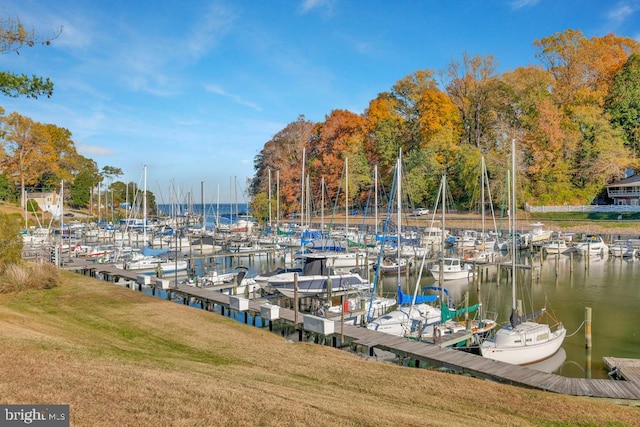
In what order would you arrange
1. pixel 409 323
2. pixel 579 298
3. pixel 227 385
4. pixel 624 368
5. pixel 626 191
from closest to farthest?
pixel 227 385, pixel 624 368, pixel 409 323, pixel 579 298, pixel 626 191

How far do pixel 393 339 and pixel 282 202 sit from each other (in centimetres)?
7265

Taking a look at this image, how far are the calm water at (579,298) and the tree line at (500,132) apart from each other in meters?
22.9

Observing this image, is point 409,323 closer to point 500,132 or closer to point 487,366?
point 487,366

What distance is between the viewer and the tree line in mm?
72000

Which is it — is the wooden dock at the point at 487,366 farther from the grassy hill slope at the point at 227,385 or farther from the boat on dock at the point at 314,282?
the boat on dock at the point at 314,282

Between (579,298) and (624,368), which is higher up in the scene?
(624,368)

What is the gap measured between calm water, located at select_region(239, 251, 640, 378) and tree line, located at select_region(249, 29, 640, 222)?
22863mm

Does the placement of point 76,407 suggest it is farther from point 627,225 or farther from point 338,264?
point 627,225

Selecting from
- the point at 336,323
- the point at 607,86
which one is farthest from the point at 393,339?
the point at 607,86

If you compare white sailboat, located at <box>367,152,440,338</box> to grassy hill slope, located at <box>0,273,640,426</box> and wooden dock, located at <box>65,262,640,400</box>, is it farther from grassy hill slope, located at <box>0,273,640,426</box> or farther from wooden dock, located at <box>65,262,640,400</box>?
grassy hill slope, located at <box>0,273,640,426</box>

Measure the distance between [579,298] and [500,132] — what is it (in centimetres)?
5059

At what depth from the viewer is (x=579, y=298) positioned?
3344 cm

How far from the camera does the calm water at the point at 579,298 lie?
838 inches

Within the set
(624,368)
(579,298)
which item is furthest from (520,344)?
(579,298)
